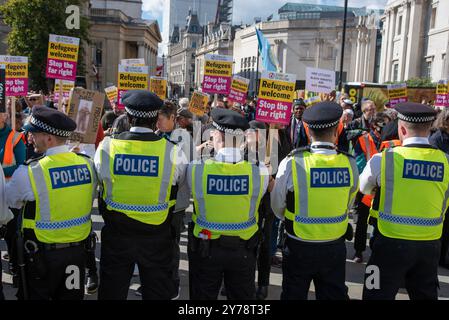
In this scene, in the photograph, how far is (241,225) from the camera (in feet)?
10.9

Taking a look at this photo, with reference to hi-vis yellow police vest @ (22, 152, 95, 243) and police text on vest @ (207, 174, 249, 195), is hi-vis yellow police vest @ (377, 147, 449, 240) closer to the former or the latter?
police text on vest @ (207, 174, 249, 195)

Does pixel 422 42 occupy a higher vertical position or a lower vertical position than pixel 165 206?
higher

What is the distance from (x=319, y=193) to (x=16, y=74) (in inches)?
294

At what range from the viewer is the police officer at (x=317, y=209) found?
3.24 m

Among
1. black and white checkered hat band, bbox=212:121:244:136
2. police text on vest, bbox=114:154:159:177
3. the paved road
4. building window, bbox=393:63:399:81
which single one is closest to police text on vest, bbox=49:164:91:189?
police text on vest, bbox=114:154:159:177

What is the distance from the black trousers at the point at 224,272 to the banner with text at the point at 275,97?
12.1ft

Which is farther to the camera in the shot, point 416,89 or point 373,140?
point 416,89

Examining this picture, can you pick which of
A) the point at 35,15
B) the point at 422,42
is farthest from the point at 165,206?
the point at 422,42

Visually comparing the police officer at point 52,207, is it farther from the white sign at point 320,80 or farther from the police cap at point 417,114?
the white sign at point 320,80

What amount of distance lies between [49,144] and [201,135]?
169 inches

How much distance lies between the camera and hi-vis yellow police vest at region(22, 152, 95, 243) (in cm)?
309

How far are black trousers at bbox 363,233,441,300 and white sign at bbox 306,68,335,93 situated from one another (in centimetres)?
731

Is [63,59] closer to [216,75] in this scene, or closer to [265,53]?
[216,75]
